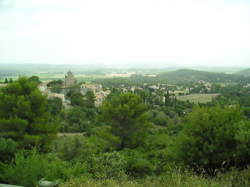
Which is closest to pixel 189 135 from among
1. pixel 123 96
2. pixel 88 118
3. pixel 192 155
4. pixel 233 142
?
pixel 192 155

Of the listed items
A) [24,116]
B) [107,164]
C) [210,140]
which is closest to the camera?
[107,164]

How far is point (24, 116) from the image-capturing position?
984 centimetres

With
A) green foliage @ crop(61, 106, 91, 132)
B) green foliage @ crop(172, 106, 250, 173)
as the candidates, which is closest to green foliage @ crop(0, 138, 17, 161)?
green foliage @ crop(172, 106, 250, 173)

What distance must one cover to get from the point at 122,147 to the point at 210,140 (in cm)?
584

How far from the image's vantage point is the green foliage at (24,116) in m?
9.44

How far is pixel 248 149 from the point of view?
6199 millimetres

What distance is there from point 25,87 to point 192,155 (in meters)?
7.75

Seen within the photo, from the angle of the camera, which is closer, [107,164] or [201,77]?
[107,164]

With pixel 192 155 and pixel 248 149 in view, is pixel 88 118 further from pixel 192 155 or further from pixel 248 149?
pixel 248 149

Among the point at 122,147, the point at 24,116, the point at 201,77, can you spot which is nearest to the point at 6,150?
the point at 24,116

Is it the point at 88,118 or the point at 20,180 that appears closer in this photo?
the point at 20,180

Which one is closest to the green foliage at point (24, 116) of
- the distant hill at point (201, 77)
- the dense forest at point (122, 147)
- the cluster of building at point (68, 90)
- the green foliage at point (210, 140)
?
the dense forest at point (122, 147)

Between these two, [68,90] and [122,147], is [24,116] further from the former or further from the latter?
[68,90]

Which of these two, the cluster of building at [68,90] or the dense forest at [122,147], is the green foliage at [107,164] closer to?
the dense forest at [122,147]
